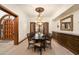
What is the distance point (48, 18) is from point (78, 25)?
6423 mm

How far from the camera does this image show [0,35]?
327 inches

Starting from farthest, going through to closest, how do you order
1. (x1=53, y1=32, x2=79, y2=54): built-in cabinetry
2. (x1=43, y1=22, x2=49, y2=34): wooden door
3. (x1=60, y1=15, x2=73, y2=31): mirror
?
1. (x1=43, y1=22, x2=49, y2=34): wooden door
2. (x1=60, y1=15, x2=73, y2=31): mirror
3. (x1=53, y1=32, x2=79, y2=54): built-in cabinetry

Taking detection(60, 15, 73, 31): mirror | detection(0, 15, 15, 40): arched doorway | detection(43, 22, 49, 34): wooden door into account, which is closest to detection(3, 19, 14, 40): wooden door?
detection(0, 15, 15, 40): arched doorway

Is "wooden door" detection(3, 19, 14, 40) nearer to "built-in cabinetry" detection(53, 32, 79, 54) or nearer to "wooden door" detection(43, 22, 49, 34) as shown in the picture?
"wooden door" detection(43, 22, 49, 34)

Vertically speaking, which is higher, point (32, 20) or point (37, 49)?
point (32, 20)

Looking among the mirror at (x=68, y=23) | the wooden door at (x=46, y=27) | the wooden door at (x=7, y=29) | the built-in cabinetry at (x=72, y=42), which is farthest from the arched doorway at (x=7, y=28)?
the built-in cabinetry at (x=72, y=42)

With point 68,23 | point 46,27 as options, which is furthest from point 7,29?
point 68,23

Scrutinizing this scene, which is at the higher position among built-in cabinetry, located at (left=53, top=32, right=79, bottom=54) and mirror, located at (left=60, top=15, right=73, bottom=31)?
mirror, located at (left=60, top=15, right=73, bottom=31)

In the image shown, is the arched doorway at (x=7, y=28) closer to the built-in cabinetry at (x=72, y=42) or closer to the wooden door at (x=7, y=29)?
the wooden door at (x=7, y=29)

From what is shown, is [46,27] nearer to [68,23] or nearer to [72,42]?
[68,23]

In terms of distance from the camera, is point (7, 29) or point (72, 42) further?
point (7, 29)
